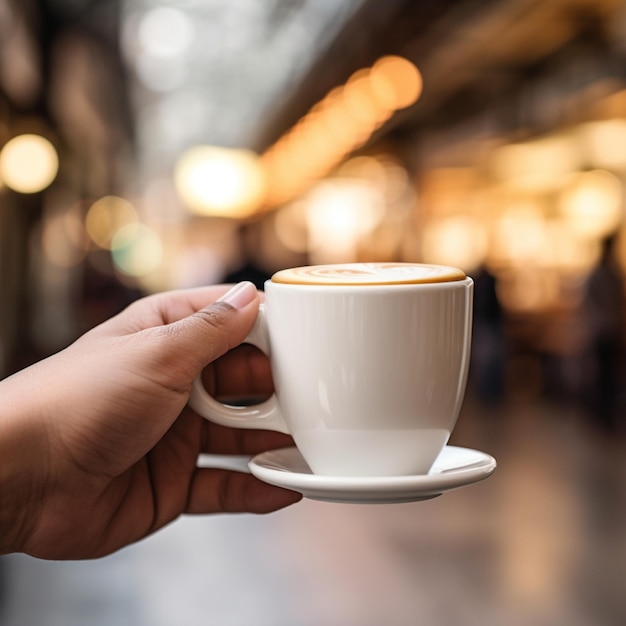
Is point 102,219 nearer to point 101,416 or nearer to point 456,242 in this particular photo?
point 456,242

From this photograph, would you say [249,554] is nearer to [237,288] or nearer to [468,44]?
[237,288]

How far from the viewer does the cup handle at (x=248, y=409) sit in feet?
3.65

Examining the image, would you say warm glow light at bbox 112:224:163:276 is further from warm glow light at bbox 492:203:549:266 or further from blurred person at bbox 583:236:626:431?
blurred person at bbox 583:236:626:431

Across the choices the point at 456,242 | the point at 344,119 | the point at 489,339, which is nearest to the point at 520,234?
the point at 456,242

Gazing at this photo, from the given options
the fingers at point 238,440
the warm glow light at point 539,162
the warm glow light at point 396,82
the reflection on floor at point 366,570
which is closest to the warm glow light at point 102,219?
the warm glow light at point 539,162

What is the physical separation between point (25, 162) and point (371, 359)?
22.0 ft

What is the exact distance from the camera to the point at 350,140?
30.3 feet

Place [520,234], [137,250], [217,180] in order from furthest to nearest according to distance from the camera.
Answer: [137,250] < [217,180] < [520,234]

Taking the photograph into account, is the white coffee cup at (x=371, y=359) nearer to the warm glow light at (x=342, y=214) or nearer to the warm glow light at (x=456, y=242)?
Result: the warm glow light at (x=456, y=242)

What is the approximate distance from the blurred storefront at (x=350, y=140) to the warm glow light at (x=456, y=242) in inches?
1.5

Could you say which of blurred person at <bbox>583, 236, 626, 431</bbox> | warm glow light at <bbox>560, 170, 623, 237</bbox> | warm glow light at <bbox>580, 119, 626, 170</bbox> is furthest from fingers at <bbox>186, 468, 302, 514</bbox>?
warm glow light at <bbox>560, 170, 623, 237</bbox>

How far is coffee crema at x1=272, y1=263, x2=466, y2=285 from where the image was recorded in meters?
0.97

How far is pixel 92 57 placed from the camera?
9438 mm

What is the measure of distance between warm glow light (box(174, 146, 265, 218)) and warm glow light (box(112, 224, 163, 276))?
12646mm
